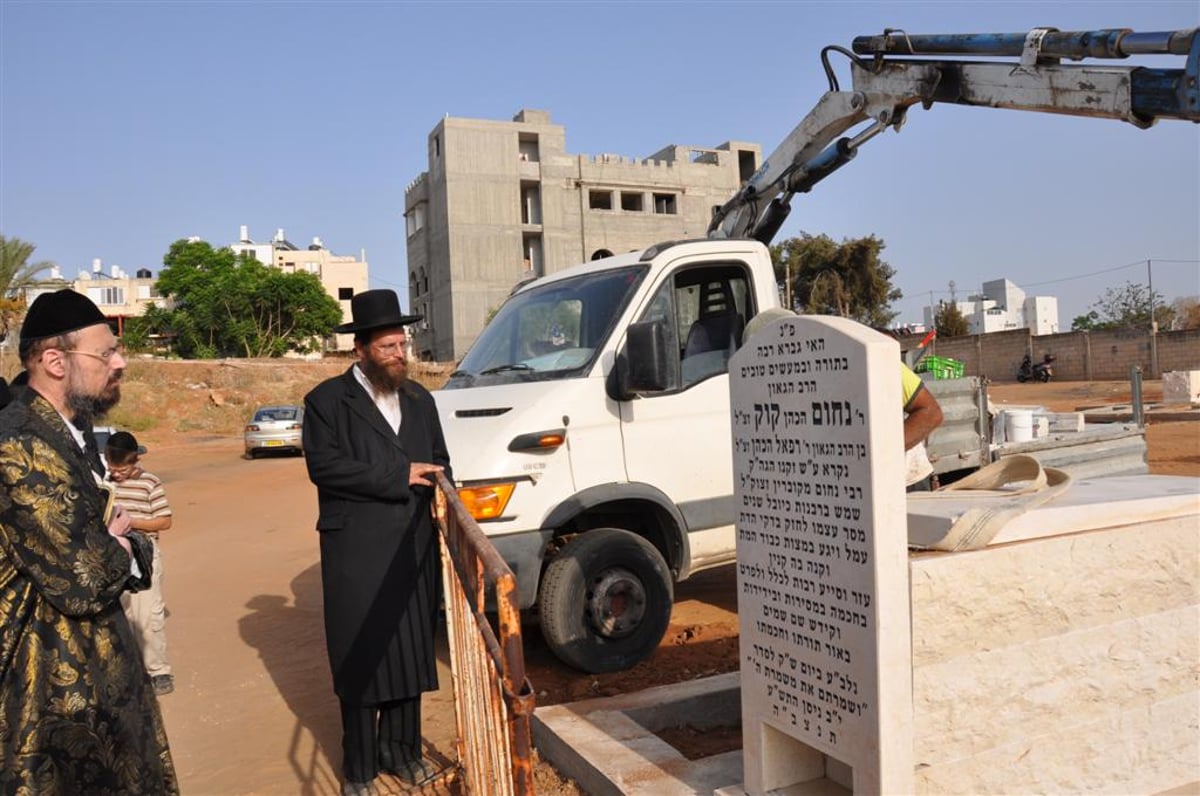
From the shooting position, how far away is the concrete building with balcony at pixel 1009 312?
7936 cm

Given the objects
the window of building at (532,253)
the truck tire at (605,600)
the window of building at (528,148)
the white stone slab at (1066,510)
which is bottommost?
the truck tire at (605,600)

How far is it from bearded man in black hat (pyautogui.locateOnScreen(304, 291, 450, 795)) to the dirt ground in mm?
290

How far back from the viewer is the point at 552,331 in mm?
6289

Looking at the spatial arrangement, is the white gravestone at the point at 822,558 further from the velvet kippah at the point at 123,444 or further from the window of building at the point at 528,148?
the window of building at the point at 528,148

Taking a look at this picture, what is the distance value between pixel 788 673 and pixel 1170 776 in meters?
1.63

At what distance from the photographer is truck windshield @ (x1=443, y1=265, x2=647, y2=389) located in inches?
234

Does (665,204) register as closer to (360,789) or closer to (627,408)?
(627,408)

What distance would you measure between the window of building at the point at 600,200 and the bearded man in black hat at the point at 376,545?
201ft

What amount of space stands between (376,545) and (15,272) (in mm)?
44534

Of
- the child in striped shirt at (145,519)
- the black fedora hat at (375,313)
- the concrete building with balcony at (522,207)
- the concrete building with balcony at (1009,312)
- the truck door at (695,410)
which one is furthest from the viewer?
the concrete building with balcony at (1009,312)

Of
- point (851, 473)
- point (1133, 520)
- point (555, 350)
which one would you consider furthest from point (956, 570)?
point (555, 350)

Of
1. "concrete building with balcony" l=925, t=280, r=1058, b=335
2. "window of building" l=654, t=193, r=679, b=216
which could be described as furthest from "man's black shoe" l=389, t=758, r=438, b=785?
"concrete building with balcony" l=925, t=280, r=1058, b=335

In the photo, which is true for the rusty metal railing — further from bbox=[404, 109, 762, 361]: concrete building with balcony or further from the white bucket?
bbox=[404, 109, 762, 361]: concrete building with balcony

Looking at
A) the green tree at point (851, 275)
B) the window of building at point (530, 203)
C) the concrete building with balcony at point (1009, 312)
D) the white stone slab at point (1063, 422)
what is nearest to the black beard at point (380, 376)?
the white stone slab at point (1063, 422)
